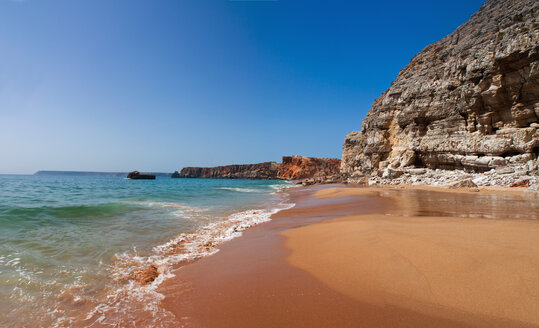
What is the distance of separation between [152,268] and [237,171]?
11772cm

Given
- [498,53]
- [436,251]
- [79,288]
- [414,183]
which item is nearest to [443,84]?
[498,53]

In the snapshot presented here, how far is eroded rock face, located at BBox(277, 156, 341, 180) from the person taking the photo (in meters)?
90.8

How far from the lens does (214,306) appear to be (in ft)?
8.50

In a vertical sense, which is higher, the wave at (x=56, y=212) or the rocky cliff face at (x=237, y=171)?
the rocky cliff face at (x=237, y=171)

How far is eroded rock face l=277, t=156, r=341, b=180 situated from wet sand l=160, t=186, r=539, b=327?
8533 cm

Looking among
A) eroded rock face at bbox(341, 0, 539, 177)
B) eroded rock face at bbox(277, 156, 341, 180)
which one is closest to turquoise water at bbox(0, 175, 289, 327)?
eroded rock face at bbox(341, 0, 539, 177)

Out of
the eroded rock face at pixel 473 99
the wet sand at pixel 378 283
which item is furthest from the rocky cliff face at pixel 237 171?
the wet sand at pixel 378 283

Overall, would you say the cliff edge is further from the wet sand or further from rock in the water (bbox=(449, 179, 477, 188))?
the wet sand

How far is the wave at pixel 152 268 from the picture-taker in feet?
8.58

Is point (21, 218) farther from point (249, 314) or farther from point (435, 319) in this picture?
point (435, 319)

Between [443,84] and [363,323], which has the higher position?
[443,84]

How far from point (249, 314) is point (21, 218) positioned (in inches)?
395

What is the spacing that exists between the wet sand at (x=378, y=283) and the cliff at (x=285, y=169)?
73350mm

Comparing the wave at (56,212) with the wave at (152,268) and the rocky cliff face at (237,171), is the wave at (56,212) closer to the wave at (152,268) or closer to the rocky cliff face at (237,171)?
the wave at (152,268)
